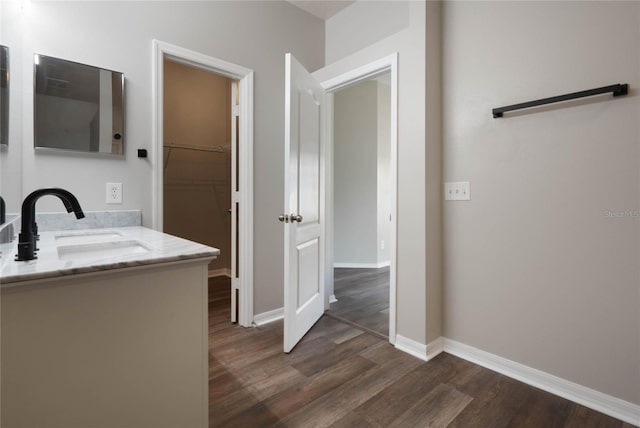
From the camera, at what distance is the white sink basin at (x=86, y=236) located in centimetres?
143

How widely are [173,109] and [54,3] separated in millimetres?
1958

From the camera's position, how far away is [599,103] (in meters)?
1.51

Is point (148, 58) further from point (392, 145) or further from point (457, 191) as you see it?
point (457, 191)

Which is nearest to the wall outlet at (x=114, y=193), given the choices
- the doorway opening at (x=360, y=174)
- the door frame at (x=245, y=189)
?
the door frame at (x=245, y=189)

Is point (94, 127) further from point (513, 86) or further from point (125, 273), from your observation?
point (513, 86)

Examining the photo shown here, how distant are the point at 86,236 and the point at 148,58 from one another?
1.14 m

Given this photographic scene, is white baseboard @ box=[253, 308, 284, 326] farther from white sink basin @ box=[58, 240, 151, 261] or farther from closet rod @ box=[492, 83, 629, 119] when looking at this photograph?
closet rod @ box=[492, 83, 629, 119]

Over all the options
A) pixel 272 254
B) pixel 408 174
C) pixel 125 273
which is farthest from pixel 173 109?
pixel 125 273

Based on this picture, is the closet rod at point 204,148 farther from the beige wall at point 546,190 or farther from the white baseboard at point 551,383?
Answer: the white baseboard at point 551,383

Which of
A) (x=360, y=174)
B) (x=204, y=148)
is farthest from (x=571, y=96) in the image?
(x=204, y=148)

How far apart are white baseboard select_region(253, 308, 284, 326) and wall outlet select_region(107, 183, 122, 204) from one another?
1.29 metres

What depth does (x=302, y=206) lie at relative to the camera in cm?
222

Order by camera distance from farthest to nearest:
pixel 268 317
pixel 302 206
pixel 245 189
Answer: pixel 268 317 → pixel 245 189 → pixel 302 206

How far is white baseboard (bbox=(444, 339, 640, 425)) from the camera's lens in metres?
1.46
